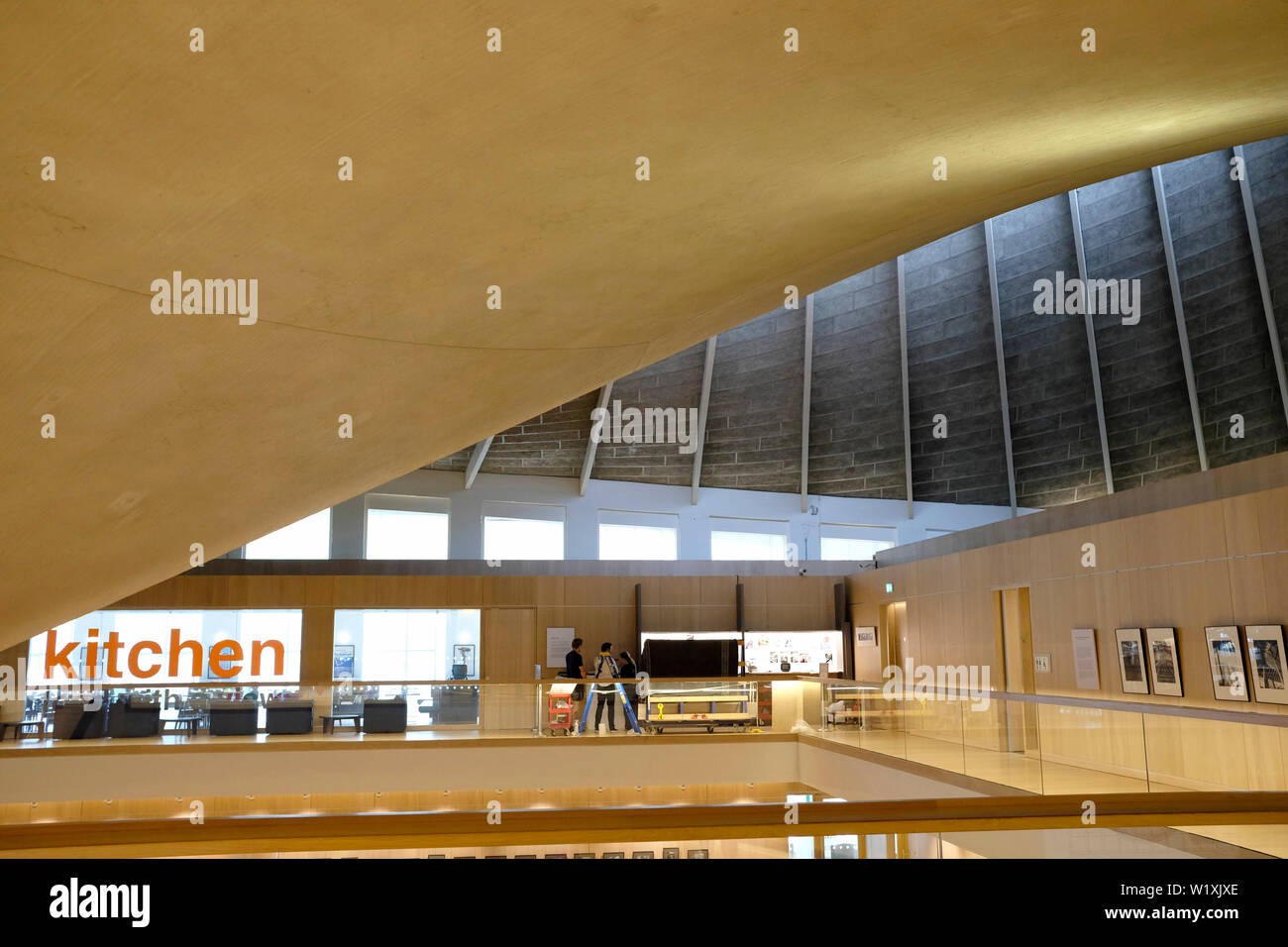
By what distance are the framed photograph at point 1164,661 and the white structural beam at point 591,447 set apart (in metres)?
11.7

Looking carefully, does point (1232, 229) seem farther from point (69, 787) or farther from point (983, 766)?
point (69, 787)

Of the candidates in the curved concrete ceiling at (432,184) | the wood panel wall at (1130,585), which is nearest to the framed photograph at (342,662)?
the wood panel wall at (1130,585)

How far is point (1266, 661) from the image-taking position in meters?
8.72

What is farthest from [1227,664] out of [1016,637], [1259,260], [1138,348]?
[1138,348]

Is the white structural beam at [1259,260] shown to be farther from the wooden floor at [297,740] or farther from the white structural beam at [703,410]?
the wooden floor at [297,740]

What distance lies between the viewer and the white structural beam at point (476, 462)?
65.7 ft

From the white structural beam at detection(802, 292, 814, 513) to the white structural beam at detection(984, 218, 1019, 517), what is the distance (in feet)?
11.2

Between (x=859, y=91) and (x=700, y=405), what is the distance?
55.6ft

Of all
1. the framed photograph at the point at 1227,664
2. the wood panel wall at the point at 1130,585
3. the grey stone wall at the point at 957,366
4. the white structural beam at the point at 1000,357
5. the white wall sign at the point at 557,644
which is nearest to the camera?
the wood panel wall at the point at 1130,585

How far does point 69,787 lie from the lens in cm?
1268

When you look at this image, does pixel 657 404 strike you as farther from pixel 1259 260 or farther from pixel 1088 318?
pixel 1259 260

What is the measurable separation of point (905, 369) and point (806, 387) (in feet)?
6.63

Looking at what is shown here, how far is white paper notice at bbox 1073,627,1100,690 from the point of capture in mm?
11344
